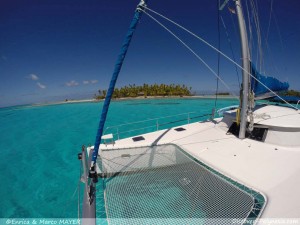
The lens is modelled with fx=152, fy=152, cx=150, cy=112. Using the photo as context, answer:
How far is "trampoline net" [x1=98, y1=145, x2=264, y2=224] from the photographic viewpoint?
2.75 metres

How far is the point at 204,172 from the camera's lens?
3.72m

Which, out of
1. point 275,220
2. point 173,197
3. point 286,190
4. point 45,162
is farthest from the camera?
point 45,162

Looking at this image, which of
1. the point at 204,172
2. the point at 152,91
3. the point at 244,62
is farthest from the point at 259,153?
the point at 152,91

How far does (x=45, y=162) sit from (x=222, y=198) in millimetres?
9713

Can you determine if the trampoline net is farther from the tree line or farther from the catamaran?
the tree line

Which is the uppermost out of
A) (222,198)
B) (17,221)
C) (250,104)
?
(250,104)

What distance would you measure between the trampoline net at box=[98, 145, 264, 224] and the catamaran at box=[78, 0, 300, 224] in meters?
0.02

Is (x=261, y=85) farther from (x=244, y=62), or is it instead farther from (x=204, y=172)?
(x=204, y=172)

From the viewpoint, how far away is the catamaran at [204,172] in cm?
269

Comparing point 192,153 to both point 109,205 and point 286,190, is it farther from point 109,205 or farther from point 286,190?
point 109,205

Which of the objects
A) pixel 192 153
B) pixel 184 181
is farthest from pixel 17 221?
pixel 192 153

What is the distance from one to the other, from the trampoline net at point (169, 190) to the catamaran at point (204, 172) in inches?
0.7

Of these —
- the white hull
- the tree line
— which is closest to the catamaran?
the white hull

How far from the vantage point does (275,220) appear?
2.26 metres
